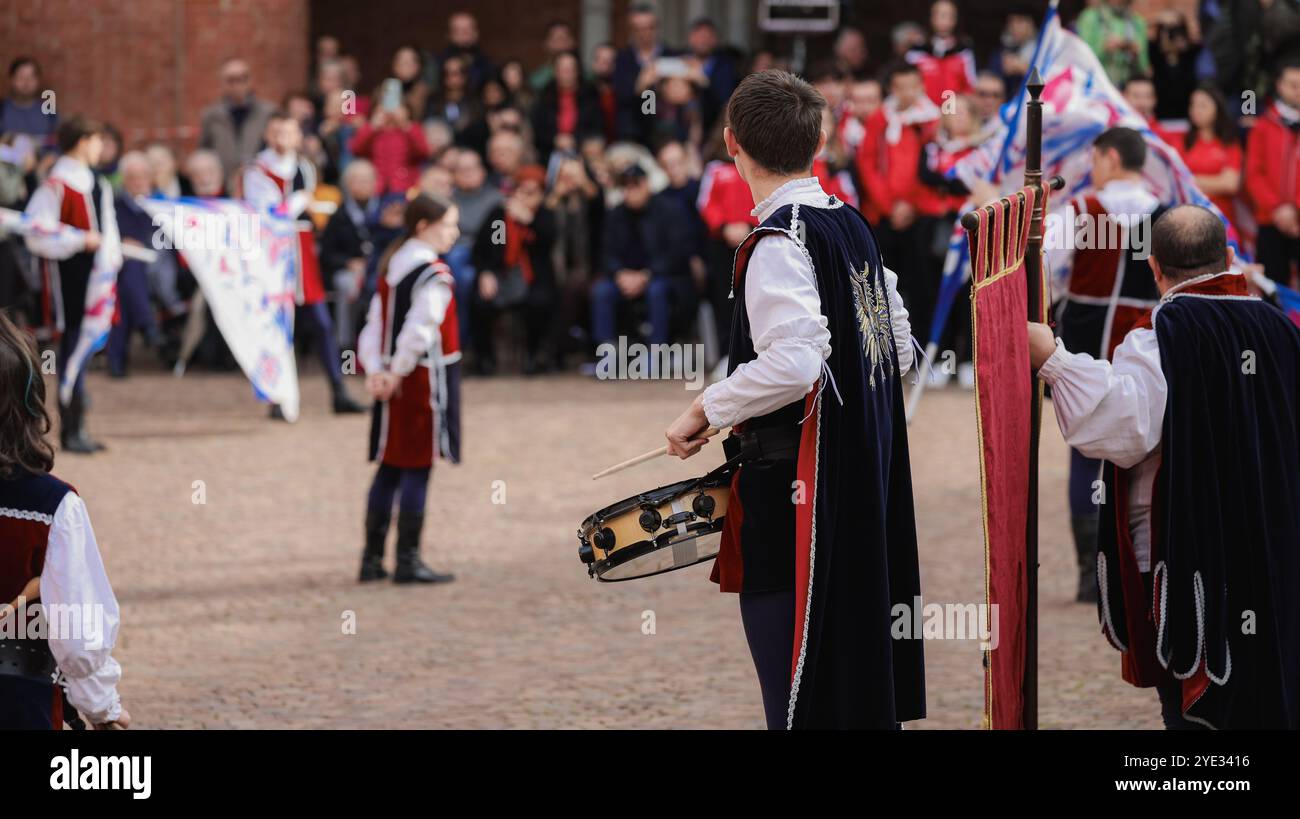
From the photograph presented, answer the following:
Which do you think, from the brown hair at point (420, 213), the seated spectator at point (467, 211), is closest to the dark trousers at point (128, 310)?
the seated spectator at point (467, 211)

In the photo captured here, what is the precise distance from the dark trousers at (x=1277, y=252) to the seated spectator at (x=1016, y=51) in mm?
2591

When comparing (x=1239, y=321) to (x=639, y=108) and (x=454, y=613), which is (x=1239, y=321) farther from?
(x=639, y=108)

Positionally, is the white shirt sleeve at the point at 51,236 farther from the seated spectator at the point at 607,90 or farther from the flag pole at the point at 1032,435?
the flag pole at the point at 1032,435

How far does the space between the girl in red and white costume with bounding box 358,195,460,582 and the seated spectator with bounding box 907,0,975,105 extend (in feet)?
25.8

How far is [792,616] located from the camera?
Answer: 14.3 feet

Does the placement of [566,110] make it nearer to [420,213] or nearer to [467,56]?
[467,56]

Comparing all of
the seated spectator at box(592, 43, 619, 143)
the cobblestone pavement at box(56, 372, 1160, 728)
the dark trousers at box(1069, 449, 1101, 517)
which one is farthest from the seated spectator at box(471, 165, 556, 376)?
the dark trousers at box(1069, 449, 1101, 517)

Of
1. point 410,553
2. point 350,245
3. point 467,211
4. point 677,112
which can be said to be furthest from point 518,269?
point 410,553

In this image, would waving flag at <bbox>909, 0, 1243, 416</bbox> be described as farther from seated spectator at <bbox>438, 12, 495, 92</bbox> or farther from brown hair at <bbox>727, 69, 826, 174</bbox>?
seated spectator at <bbox>438, 12, 495, 92</bbox>

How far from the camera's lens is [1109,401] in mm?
4617

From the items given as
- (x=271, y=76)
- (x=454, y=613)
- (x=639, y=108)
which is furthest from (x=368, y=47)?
(x=454, y=613)

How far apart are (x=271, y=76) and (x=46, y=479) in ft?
52.0

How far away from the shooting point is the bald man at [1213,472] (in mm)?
4648

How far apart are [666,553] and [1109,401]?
1133 mm
